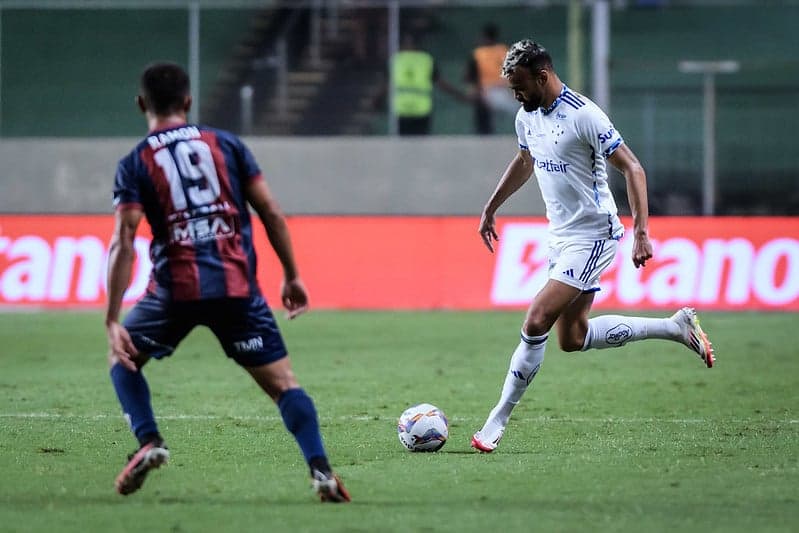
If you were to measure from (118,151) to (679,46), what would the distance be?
8583 millimetres

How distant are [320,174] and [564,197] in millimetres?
14680

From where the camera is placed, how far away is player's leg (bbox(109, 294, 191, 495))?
6.01 meters

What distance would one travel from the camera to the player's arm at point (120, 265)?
577 centimetres

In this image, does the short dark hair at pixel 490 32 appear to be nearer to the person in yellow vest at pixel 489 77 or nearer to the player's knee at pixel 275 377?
the person in yellow vest at pixel 489 77

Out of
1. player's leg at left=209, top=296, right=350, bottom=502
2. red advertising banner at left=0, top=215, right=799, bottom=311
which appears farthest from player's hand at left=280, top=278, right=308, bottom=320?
red advertising banner at left=0, top=215, right=799, bottom=311

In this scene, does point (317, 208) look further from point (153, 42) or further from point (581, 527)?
point (581, 527)

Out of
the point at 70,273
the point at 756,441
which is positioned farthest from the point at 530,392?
the point at 70,273

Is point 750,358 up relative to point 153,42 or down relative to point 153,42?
down

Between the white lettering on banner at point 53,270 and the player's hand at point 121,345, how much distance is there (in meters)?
12.1

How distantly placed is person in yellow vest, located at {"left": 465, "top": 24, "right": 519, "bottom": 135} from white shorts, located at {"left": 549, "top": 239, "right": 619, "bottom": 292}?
13.0 metres

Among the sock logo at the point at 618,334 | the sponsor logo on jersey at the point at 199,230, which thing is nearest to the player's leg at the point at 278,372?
the sponsor logo on jersey at the point at 199,230

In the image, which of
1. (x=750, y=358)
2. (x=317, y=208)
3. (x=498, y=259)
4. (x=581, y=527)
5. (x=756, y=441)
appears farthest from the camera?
(x=317, y=208)

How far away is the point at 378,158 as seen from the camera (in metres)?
22.2

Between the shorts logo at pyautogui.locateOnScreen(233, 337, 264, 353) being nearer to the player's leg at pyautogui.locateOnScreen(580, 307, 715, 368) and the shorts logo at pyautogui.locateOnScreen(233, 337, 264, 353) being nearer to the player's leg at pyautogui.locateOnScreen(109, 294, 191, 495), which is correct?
the player's leg at pyautogui.locateOnScreen(109, 294, 191, 495)
